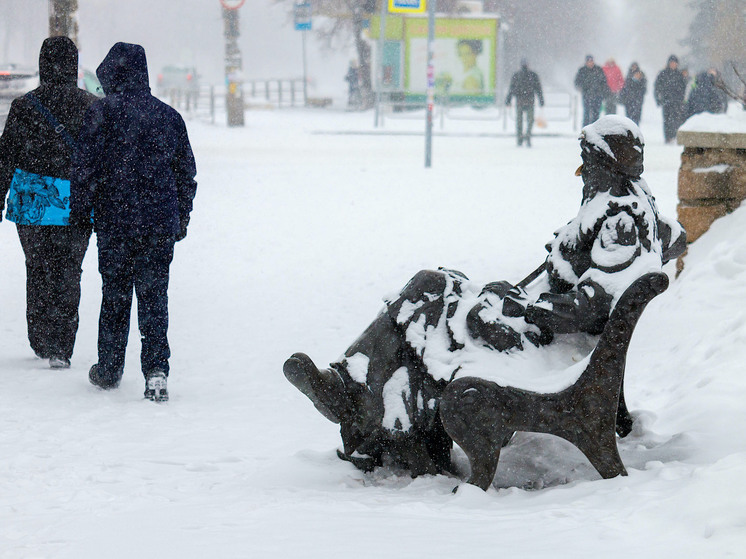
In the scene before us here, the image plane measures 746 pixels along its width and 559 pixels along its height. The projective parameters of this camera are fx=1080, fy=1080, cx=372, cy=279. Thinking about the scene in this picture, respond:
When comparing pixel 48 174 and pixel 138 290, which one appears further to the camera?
pixel 48 174

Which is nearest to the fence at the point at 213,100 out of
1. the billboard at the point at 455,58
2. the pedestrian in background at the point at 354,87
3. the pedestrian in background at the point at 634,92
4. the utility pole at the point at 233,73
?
the utility pole at the point at 233,73

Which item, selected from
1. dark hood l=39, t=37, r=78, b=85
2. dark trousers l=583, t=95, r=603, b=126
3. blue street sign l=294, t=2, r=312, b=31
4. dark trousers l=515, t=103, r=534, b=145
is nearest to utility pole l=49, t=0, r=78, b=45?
dark hood l=39, t=37, r=78, b=85

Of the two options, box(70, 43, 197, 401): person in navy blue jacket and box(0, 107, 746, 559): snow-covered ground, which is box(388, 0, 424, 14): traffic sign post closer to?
box(0, 107, 746, 559): snow-covered ground

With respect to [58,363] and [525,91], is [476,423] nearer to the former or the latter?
[58,363]

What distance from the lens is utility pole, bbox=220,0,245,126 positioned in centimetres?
2680

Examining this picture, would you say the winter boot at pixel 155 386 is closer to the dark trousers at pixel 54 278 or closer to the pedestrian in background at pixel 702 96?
the dark trousers at pixel 54 278

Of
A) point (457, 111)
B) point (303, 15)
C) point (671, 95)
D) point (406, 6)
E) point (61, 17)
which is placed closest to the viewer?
point (61, 17)

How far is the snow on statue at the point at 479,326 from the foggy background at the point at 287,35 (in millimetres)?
47845

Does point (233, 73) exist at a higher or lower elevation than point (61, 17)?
lower

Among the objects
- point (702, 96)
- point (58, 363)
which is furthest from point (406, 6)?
point (58, 363)

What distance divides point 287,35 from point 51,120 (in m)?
118

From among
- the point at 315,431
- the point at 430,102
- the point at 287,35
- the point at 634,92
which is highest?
the point at 287,35

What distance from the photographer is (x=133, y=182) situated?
544cm

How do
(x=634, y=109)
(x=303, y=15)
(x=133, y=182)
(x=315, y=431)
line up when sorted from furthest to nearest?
(x=303, y=15), (x=634, y=109), (x=133, y=182), (x=315, y=431)
